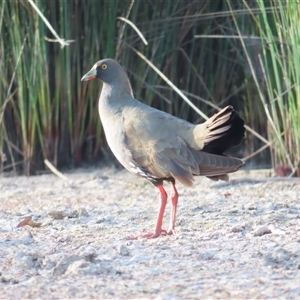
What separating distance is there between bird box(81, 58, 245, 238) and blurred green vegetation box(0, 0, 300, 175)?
2419 mm

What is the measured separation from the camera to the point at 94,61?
27.9ft

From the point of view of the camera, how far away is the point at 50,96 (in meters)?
8.61

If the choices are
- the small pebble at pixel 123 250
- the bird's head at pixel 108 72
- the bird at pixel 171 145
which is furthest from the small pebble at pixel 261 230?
the bird's head at pixel 108 72

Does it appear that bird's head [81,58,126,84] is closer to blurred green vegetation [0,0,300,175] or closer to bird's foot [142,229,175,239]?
bird's foot [142,229,175,239]

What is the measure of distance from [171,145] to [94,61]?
326 centimetres

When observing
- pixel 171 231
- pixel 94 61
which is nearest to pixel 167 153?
pixel 171 231

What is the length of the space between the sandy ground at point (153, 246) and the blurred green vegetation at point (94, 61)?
52.1 inches

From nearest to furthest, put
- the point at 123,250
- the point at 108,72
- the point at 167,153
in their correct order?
the point at 123,250
the point at 167,153
the point at 108,72

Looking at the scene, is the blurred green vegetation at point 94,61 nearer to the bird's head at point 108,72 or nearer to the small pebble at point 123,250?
the bird's head at point 108,72

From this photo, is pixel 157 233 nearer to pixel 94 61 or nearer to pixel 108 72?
pixel 108 72

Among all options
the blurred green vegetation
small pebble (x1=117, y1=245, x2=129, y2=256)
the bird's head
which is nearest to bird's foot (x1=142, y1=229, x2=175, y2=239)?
small pebble (x1=117, y1=245, x2=129, y2=256)

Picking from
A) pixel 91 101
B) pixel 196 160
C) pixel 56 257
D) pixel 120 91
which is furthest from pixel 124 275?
A: pixel 91 101

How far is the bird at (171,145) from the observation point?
17.0ft

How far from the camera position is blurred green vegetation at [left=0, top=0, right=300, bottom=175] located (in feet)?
27.0
